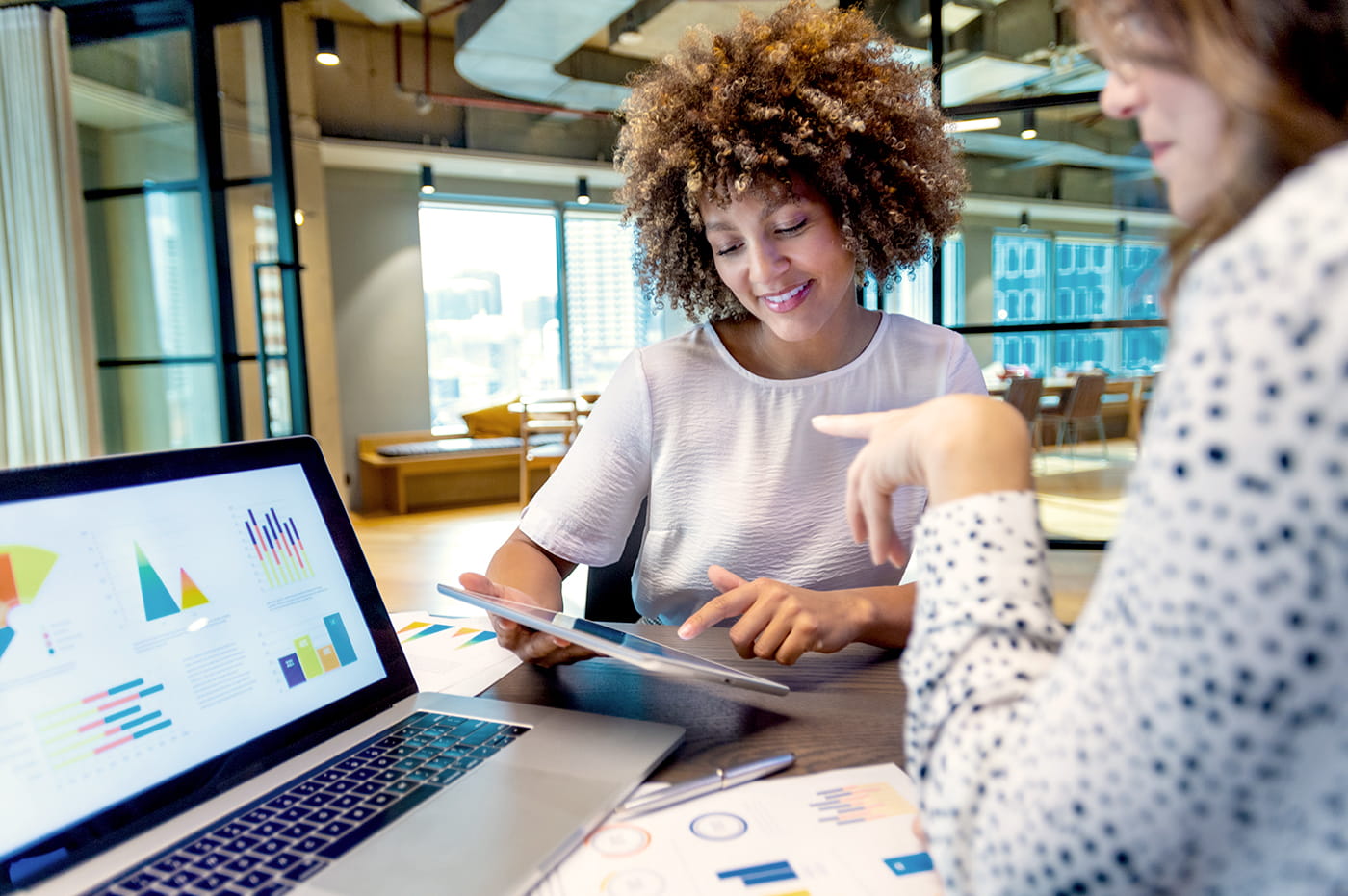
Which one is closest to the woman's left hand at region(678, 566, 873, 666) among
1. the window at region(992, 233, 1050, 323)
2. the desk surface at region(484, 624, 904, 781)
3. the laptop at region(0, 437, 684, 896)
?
the desk surface at region(484, 624, 904, 781)

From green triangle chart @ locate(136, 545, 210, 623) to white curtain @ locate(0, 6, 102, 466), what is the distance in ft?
11.5

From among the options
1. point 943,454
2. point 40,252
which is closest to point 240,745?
point 943,454

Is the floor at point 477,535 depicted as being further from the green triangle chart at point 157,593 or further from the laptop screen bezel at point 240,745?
the green triangle chart at point 157,593

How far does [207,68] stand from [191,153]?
318 mm

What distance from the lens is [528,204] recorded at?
27.6 ft

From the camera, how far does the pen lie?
632mm

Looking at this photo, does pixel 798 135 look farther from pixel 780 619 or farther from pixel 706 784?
pixel 706 784

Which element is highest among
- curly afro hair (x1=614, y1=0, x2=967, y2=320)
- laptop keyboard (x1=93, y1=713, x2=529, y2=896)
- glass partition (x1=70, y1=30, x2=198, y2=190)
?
glass partition (x1=70, y1=30, x2=198, y2=190)

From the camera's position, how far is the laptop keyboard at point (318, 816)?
21.0 inches

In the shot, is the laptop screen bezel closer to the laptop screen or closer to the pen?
the laptop screen

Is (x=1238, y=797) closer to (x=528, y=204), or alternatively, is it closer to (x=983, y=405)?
(x=983, y=405)

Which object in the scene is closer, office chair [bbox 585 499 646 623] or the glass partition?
office chair [bbox 585 499 646 623]

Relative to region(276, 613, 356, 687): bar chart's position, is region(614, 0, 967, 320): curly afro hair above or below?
above

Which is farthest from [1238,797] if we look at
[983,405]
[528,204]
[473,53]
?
[528,204]
